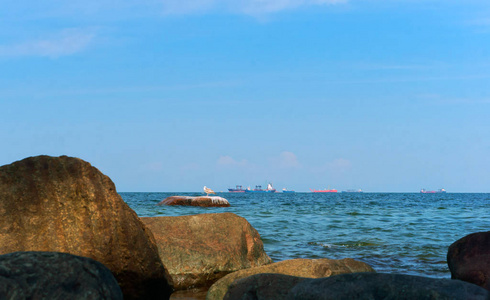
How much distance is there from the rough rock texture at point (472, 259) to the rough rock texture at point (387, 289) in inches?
88.2

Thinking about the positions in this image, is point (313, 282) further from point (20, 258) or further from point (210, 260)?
point (210, 260)

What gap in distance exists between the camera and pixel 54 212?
4.62m

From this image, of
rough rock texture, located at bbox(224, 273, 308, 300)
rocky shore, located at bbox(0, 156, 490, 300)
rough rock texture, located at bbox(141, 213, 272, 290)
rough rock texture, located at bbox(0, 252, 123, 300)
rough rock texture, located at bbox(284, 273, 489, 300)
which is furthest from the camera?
rough rock texture, located at bbox(141, 213, 272, 290)

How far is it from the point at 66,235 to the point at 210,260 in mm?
2612

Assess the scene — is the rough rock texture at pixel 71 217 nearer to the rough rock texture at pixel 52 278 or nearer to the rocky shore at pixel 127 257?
the rocky shore at pixel 127 257

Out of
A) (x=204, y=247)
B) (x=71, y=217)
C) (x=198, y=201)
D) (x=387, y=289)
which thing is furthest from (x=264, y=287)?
(x=198, y=201)

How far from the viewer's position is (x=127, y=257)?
4.69 m

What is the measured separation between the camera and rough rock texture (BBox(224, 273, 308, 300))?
447cm

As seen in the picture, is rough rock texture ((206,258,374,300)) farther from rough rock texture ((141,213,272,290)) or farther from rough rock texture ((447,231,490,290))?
rough rock texture ((447,231,490,290))

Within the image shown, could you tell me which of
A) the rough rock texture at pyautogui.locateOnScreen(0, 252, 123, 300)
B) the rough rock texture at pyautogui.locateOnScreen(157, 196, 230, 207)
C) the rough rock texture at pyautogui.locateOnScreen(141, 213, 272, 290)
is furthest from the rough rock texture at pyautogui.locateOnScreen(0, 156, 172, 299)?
the rough rock texture at pyautogui.locateOnScreen(157, 196, 230, 207)

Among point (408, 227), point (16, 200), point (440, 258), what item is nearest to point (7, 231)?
point (16, 200)

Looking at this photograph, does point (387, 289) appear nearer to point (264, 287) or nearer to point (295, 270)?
point (264, 287)

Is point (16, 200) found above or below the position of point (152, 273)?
above

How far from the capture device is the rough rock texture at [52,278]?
3.21m
